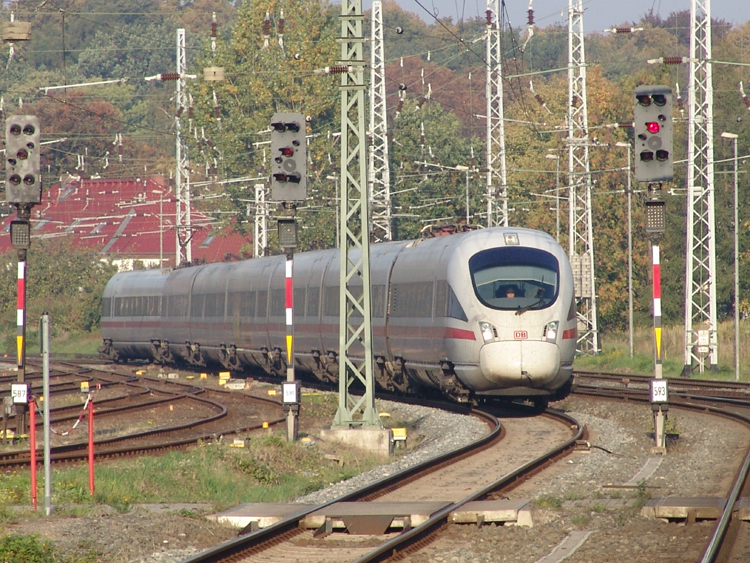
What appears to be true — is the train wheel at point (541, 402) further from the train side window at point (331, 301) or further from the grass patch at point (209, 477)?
the train side window at point (331, 301)

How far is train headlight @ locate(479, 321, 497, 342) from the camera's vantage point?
22.1 metres

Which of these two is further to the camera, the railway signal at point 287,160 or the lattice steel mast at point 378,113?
the lattice steel mast at point 378,113

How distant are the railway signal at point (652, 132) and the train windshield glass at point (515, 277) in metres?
5.09

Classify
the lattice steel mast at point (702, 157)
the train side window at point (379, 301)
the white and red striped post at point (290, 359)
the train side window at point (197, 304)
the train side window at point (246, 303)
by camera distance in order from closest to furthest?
the white and red striped post at point (290, 359) → the train side window at point (379, 301) → the lattice steel mast at point (702, 157) → the train side window at point (246, 303) → the train side window at point (197, 304)

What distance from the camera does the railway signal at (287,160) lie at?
18922 millimetres

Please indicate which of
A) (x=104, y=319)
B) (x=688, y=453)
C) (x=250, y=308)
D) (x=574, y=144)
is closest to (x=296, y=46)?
(x=104, y=319)

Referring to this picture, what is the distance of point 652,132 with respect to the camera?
1759cm

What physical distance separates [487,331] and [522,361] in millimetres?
836

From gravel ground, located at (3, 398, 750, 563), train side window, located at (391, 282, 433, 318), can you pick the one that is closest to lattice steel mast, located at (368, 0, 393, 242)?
train side window, located at (391, 282, 433, 318)

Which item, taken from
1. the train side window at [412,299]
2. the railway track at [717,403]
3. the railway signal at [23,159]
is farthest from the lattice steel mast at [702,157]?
the railway signal at [23,159]

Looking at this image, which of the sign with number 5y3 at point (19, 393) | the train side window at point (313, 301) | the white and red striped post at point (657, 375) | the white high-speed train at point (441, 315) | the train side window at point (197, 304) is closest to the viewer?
the white and red striped post at point (657, 375)

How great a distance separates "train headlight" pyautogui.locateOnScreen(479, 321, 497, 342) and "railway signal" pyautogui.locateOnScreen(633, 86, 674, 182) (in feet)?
17.6

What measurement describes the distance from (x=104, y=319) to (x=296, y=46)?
23717mm

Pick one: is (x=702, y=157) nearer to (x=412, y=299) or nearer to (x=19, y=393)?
(x=412, y=299)
